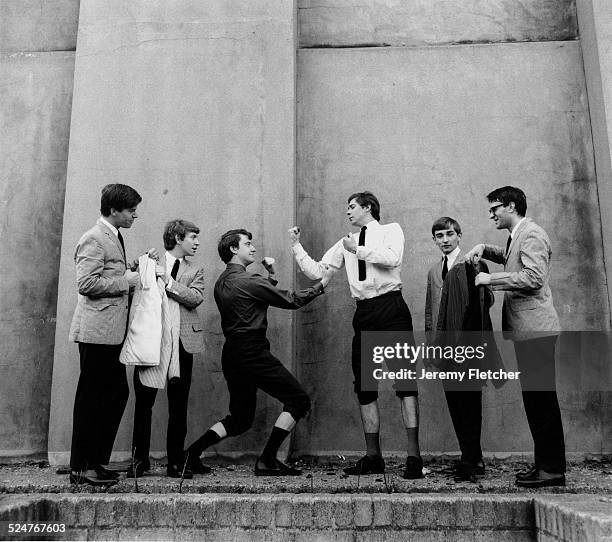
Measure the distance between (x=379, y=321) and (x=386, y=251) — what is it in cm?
49

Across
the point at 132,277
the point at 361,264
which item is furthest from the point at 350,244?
the point at 132,277

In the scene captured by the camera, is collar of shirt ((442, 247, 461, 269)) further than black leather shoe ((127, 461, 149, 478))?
Yes

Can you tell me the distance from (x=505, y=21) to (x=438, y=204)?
1984 millimetres

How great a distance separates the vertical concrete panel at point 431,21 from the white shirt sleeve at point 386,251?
8.02 feet

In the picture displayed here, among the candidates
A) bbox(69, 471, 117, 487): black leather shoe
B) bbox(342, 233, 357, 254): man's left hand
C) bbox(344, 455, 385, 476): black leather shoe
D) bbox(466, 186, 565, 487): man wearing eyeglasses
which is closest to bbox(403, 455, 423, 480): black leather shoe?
bbox(344, 455, 385, 476): black leather shoe

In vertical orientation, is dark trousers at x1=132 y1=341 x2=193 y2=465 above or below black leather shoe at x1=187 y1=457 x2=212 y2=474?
above

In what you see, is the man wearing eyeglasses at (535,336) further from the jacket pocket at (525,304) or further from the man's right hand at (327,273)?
the man's right hand at (327,273)

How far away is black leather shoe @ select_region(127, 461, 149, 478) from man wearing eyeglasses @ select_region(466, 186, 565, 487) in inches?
97.6

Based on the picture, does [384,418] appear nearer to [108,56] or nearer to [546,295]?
[546,295]

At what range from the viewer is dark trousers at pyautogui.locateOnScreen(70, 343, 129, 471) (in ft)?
12.3

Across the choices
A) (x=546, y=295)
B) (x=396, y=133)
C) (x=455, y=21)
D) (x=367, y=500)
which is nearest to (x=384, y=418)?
(x=546, y=295)

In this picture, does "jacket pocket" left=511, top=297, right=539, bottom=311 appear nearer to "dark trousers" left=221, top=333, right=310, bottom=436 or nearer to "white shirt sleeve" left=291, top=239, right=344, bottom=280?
"white shirt sleeve" left=291, top=239, right=344, bottom=280

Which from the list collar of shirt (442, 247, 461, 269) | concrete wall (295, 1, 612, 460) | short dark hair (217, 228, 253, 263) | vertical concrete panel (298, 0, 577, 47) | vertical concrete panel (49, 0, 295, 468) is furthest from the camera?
vertical concrete panel (298, 0, 577, 47)

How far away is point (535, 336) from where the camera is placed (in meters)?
3.78
